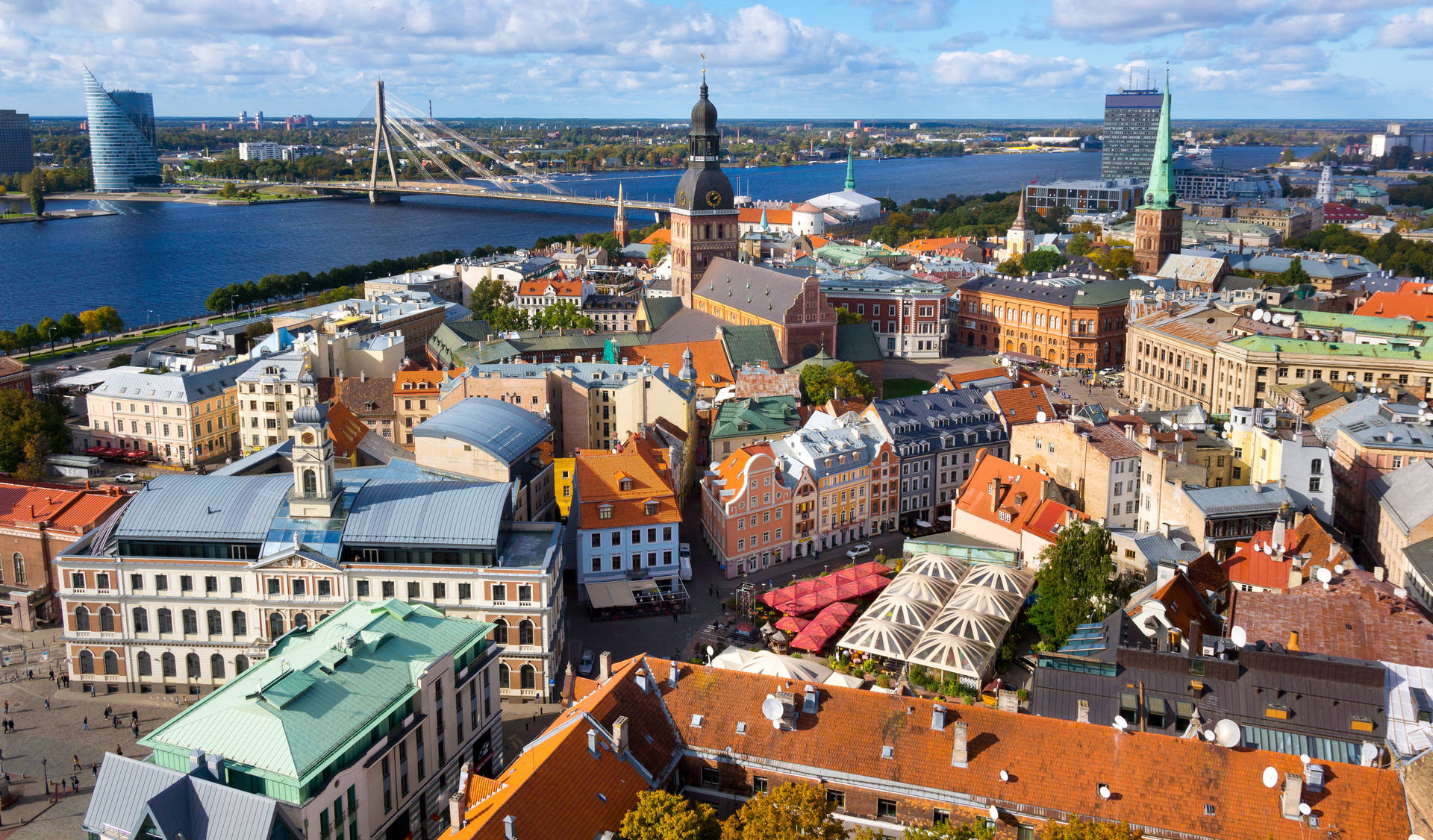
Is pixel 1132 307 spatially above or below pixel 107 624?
above

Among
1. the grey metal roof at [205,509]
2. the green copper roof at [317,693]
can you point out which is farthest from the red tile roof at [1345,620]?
the grey metal roof at [205,509]

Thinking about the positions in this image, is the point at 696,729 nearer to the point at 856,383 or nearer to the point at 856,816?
the point at 856,816

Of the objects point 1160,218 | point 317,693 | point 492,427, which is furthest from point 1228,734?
point 1160,218

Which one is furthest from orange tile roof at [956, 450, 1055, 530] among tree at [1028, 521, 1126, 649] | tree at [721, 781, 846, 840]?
tree at [721, 781, 846, 840]

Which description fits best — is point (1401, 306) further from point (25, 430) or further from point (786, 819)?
point (25, 430)

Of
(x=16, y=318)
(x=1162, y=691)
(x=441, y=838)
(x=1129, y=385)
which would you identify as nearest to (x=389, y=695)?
(x=441, y=838)

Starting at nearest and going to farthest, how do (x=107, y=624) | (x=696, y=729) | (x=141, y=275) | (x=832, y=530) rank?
(x=696, y=729)
(x=107, y=624)
(x=832, y=530)
(x=141, y=275)
